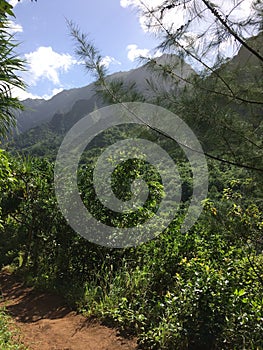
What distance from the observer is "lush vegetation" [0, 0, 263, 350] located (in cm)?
230

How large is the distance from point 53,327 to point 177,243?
169cm

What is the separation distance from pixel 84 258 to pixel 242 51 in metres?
3.22

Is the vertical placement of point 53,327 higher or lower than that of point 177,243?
lower

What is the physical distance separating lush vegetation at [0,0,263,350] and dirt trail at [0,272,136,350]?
0.51 feet

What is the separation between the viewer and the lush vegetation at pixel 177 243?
7.54 feet

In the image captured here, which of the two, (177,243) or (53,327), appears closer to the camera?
(53,327)

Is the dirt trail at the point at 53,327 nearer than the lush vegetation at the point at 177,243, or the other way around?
the lush vegetation at the point at 177,243

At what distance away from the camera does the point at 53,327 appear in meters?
3.13

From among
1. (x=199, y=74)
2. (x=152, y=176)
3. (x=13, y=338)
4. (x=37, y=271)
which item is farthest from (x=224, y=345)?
(x=37, y=271)

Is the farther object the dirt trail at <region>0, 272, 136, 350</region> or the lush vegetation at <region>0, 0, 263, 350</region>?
the dirt trail at <region>0, 272, 136, 350</region>

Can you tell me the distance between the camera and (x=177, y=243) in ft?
13.1

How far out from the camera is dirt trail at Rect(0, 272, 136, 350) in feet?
9.12

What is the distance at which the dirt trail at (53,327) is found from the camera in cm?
278

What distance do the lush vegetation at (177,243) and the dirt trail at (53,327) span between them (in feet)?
0.51
